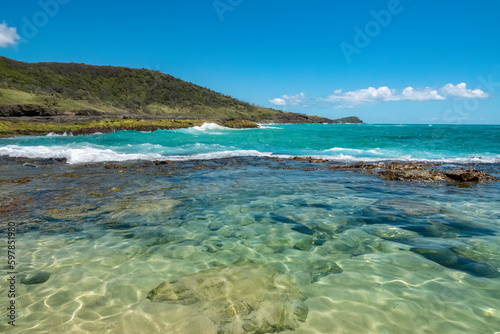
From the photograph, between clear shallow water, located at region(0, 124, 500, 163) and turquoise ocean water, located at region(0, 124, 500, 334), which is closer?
turquoise ocean water, located at region(0, 124, 500, 334)

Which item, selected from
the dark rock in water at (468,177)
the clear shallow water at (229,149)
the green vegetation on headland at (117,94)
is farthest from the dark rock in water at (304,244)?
the green vegetation on headland at (117,94)

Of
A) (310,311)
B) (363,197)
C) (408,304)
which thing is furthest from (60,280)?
(363,197)

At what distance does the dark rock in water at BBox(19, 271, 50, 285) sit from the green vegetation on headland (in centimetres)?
5713

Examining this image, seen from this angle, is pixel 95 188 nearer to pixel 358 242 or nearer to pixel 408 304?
pixel 358 242

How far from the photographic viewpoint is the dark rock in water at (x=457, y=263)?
4101 mm

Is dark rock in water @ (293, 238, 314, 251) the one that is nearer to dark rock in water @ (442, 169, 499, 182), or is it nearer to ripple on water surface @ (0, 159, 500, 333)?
ripple on water surface @ (0, 159, 500, 333)

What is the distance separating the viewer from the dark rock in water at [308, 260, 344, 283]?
4.10 meters

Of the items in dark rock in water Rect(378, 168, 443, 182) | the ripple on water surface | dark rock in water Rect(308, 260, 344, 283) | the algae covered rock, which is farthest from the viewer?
dark rock in water Rect(378, 168, 443, 182)

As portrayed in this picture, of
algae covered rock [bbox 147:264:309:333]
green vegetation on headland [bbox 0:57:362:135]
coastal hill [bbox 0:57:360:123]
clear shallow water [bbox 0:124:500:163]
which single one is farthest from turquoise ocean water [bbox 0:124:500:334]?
coastal hill [bbox 0:57:360:123]

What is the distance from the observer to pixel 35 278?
403 cm

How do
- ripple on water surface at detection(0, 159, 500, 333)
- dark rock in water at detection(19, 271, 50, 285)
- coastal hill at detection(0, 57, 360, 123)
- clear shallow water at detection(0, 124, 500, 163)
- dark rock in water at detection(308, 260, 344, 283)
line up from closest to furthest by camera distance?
1. ripple on water surface at detection(0, 159, 500, 333)
2. dark rock in water at detection(19, 271, 50, 285)
3. dark rock in water at detection(308, 260, 344, 283)
4. clear shallow water at detection(0, 124, 500, 163)
5. coastal hill at detection(0, 57, 360, 123)

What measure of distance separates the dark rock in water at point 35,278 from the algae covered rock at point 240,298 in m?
1.63

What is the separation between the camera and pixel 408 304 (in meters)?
3.41

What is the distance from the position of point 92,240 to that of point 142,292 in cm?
220
